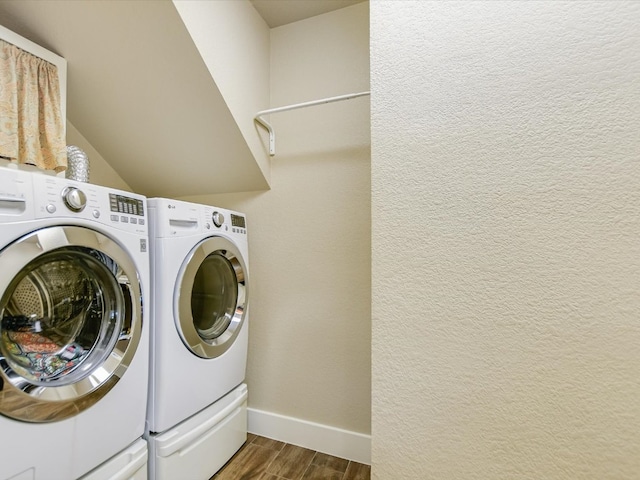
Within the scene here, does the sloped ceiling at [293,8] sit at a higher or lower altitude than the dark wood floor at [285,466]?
higher

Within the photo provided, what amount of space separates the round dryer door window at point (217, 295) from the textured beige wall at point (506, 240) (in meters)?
0.80

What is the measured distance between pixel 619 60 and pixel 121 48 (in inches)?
70.7

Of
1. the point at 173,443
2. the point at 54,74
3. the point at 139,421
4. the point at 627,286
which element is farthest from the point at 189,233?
the point at 627,286

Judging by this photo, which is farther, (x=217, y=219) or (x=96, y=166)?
(x=96, y=166)

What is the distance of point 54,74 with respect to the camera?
1.36 meters

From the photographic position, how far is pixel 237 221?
1600 mm

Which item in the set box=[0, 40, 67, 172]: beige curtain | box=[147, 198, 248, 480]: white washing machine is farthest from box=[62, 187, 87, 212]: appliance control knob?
box=[0, 40, 67, 172]: beige curtain

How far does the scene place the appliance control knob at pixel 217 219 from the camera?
55.7 inches

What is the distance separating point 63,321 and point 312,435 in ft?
4.35

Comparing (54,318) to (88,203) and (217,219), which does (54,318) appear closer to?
(88,203)

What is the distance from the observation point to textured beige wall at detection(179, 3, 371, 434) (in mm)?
1597

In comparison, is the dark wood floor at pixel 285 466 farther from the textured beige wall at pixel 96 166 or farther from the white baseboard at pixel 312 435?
the textured beige wall at pixel 96 166

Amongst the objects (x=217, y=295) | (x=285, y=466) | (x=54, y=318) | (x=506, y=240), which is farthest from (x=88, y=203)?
(x=285, y=466)

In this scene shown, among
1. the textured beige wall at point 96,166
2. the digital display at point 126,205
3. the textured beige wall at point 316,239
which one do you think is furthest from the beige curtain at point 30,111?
the textured beige wall at point 316,239
